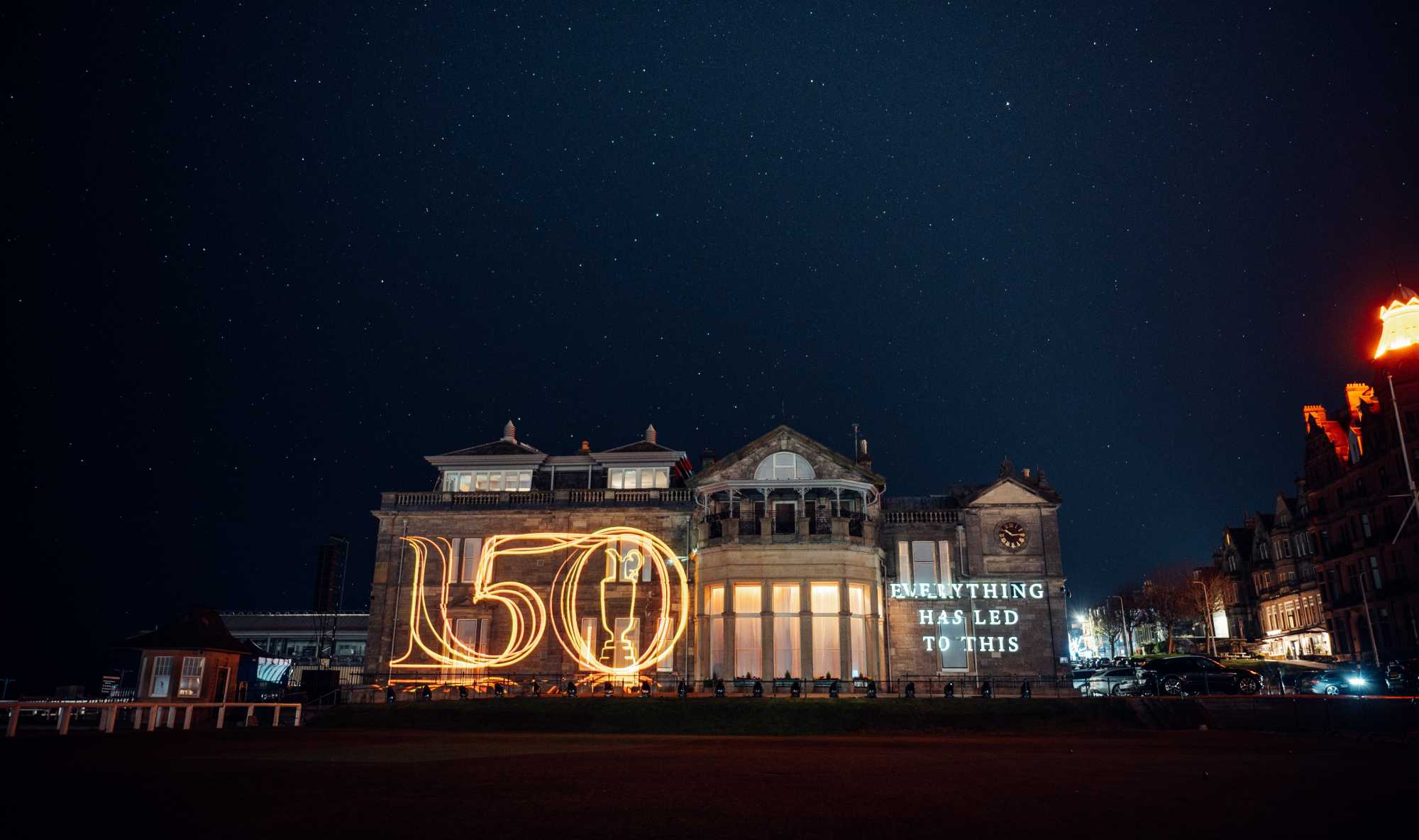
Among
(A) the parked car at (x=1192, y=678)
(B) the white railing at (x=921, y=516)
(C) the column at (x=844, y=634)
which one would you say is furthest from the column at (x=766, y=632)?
(A) the parked car at (x=1192, y=678)

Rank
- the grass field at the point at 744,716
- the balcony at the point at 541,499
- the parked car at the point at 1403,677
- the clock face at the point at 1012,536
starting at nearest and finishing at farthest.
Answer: the grass field at the point at 744,716 < the parked car at the point at 1403,677 < the clock face at the point at 1012,536 < the balcony at the point at 541,499

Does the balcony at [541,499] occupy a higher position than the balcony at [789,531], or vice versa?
the balcony at [541,499]

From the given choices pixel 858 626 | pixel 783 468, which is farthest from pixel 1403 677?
pixel 783 468

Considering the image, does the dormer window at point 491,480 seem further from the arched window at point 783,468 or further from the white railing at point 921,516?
the white railing at point 921,516

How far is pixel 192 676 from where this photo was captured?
39.0m

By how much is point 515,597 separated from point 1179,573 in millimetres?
84738

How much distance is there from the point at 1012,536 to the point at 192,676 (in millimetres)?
38634

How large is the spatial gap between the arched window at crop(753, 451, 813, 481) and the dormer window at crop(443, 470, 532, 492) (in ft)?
44.3

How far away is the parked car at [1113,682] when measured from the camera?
3459 cm

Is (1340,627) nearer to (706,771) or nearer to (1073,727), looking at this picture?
(1073,727)

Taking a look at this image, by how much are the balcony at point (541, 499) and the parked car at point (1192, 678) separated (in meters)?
→ 21.5

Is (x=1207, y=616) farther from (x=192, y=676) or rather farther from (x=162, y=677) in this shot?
(x=162, y=677)

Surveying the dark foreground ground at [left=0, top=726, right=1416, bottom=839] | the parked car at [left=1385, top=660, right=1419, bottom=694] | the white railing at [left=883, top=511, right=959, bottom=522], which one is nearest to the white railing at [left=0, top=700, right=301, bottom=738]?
the dark foreground ground at [left=0, top=726, right=1416, bottom=839]

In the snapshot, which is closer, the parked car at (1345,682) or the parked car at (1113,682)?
the parked car at (1345,682)
